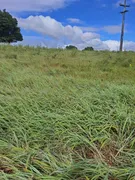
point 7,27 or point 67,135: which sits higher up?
point 7,27

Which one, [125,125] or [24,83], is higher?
[24,83]

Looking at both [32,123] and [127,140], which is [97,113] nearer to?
[127,140]

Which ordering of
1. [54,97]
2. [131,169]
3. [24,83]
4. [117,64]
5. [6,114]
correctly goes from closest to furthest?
[131,169] < [6,114] < [54,97] < [24,83] < [117,64]

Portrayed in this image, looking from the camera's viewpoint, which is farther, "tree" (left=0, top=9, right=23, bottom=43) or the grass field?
"tree" (left=0, top=9, right=23, bottom=43)

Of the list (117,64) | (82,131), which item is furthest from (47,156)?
(117,64)

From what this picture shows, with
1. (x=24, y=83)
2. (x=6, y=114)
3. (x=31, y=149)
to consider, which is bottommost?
(x=31, y=149)

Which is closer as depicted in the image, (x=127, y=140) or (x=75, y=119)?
(x=127, y=140)

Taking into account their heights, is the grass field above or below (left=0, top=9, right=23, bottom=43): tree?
below

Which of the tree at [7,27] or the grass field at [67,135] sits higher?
the tree at [7,27]

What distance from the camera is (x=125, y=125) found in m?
1.87

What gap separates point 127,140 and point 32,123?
836 mm

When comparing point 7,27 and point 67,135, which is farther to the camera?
point 7,27

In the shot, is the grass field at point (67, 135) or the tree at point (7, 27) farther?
the tree at point (7, 27)

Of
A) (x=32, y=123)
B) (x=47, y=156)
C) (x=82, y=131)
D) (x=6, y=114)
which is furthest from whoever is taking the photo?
(x=6, y=114)
